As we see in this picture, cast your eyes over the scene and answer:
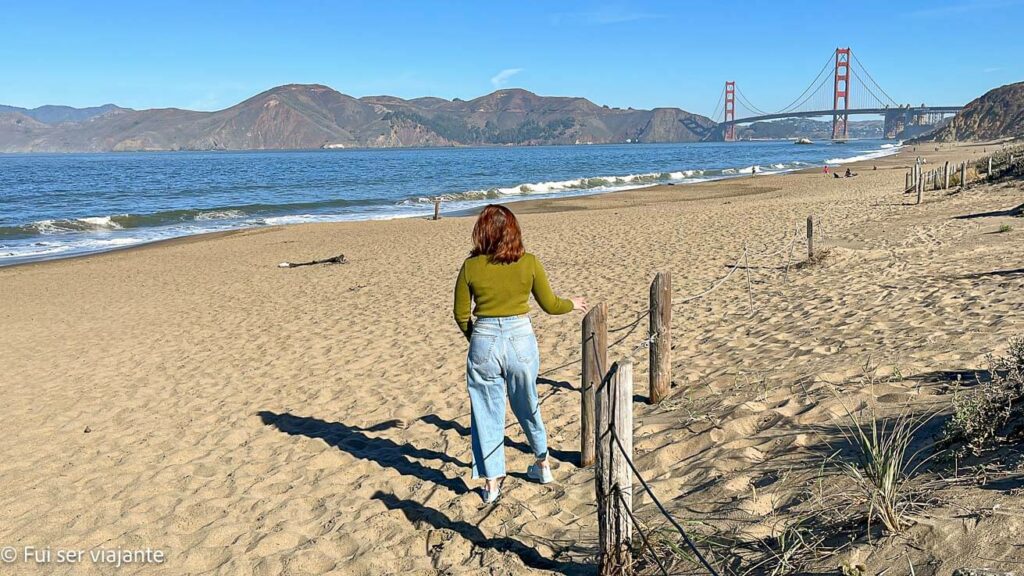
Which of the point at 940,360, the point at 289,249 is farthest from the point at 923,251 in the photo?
the point at 289,249

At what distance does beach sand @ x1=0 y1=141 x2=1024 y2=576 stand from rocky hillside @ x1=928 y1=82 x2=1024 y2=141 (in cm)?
11639

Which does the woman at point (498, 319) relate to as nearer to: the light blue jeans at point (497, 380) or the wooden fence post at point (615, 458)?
the light blue jeans at point (497, 380)

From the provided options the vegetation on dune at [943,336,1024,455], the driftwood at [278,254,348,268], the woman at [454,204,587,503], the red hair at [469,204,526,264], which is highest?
the red hair at [469,204,526,264]

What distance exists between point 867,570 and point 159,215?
104 ft

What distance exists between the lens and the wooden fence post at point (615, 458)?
2.94 metres

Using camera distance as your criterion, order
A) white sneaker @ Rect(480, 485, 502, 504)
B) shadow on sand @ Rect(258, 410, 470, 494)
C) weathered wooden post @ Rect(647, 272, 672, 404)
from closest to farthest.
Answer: white sneaker @ Rect(480, 485, 502, 504), shadow on sand @ Rect(258, 410, 470, 494), weathered wooden post @ Rect(647, 272, 672, 404)

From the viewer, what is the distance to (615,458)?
9.67 feet

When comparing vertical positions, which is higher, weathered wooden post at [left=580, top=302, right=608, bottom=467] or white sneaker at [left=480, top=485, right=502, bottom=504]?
weathered wooden post at [left=580, top=302, right=608, bottom=467]

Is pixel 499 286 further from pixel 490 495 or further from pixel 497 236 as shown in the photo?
pixel 490 495

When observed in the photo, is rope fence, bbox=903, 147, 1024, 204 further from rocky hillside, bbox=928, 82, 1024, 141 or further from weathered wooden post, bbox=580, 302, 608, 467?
rocky hillside, bbox=928, 82, 1024, 141

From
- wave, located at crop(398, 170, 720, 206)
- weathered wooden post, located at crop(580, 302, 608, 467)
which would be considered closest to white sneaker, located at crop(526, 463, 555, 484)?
weathered wooden post, located at crop(580, 302, 608, 467)

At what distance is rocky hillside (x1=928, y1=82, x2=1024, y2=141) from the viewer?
107625 mm

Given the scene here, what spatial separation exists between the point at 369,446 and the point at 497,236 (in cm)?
245

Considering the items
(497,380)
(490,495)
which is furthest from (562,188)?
(497,380)
